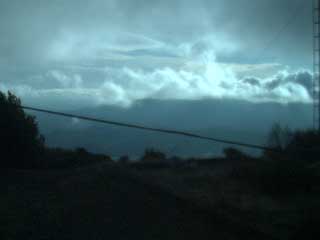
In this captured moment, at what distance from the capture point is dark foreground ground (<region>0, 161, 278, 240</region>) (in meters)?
11.4

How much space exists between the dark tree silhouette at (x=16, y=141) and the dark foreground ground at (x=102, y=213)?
626 cm

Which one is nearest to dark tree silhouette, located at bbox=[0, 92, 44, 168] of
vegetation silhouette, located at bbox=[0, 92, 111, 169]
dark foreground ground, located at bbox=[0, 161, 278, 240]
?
vegetation silhouette, located at bbox=[0, 92, 111, 169]

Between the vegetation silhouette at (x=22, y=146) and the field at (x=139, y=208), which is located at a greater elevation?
the vegetation silhouette at (x=22, y=146)

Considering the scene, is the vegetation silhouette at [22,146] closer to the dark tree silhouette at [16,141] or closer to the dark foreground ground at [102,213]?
the dark tree silhouette at [16,141]

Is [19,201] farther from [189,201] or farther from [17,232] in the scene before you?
[189,201]

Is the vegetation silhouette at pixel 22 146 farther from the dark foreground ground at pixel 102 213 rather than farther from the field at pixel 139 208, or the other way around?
the dark foreground ground at pixel 102 213

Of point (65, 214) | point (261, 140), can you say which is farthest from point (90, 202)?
point (261, 140)

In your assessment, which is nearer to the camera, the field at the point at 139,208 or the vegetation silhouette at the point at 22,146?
the field at the point at 139,208

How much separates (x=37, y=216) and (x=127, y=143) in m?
31.8

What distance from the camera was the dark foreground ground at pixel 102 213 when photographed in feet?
37.3

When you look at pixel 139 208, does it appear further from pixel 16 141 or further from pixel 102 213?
pixel 16 141

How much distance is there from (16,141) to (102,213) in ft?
38.9

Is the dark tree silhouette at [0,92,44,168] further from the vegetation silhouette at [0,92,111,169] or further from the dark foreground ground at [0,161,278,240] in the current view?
the dark foreground ground at [0,161,278,240]

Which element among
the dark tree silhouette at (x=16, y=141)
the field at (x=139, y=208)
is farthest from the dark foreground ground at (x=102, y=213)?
the dark tree silhouette at (x=16, y=141)
